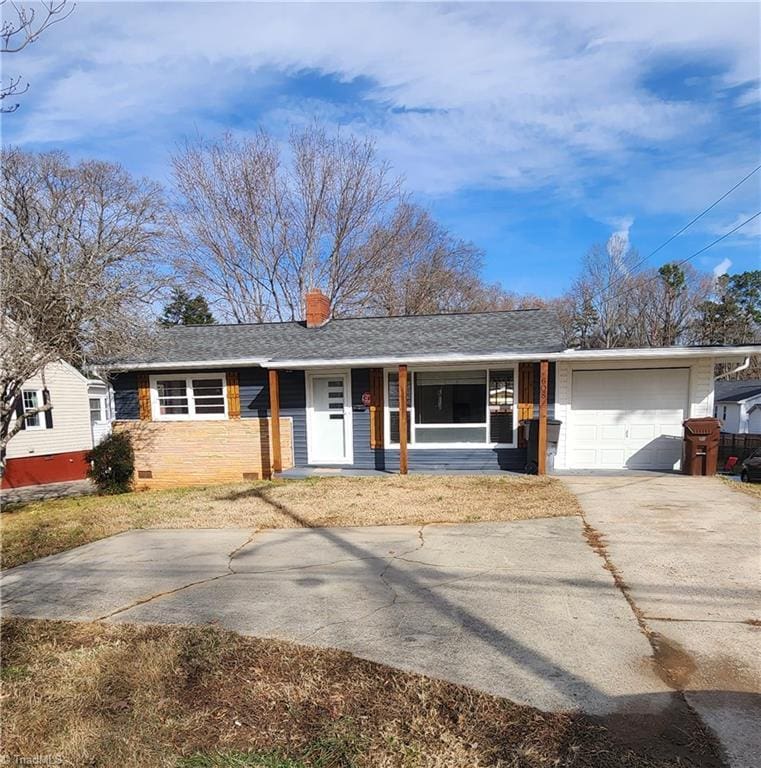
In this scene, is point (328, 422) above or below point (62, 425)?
above

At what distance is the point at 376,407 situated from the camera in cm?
1091

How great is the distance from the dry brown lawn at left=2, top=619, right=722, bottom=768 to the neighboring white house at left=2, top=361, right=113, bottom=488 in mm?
14739

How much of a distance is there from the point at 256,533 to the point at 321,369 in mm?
5310

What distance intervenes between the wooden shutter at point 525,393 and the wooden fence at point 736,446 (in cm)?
979

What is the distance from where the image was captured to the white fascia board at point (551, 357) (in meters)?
9.00

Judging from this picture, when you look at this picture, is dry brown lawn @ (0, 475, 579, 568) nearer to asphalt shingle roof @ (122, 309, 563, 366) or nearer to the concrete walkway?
the concrete walkway

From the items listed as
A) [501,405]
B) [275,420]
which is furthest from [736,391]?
[275,420]

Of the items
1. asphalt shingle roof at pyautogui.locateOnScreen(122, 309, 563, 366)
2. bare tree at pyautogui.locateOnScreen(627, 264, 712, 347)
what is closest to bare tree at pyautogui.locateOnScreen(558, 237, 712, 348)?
bare tree at pyautogui.locateOnScreen(627, 264, 712, 347)

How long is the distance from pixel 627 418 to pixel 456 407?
3512 mm

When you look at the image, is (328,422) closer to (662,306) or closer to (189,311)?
(189,311)

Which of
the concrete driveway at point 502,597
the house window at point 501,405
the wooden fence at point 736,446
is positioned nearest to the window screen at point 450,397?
the house window at point 501,405

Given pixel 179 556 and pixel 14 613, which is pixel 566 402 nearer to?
pixel 179 556

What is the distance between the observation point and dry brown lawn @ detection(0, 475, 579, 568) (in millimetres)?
6605

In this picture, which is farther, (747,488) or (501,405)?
(501,405)
